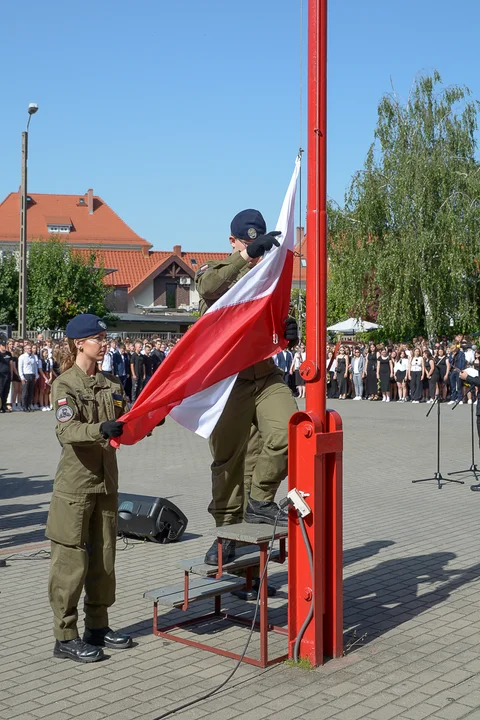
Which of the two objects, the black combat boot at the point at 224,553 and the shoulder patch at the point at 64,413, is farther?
the black combat boot at the point at 224,553

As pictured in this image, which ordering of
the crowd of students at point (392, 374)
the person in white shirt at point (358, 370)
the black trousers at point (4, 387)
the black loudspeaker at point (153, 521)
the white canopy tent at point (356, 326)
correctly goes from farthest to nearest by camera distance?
the white canopy tent at point (356, 326) < the person in white shirt at point (358, 370) < the crowd of students at point (392, 374) < the black trousers at point (4, 387) < the black loudspeaker at point (153, 521)

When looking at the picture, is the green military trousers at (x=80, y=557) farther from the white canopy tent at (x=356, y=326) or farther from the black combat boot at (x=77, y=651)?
the white canopy tent at (x=356, y=326)

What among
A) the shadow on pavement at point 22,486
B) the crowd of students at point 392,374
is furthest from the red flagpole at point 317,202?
the crowd of students at point 392,374

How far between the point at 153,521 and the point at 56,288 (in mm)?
57179

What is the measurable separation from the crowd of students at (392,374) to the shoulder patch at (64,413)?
937 inches

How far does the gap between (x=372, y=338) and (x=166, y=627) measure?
36.0 metres

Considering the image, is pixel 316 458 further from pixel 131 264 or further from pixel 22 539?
pixel 131 264

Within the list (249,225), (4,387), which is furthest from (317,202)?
(4,387)

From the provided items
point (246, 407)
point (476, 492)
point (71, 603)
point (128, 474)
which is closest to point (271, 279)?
point (246, 407)

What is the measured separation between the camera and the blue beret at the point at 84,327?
5391 millimetres

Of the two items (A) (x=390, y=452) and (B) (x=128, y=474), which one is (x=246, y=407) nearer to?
(B) (x=128, y=474)

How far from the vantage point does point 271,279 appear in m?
5.84

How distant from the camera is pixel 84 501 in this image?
522 centimetres

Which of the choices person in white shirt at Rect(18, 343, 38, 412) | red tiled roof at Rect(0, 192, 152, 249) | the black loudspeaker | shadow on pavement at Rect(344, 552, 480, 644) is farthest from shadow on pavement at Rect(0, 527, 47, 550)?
red tiled roof at Rect(0, 192, 152, 249)
